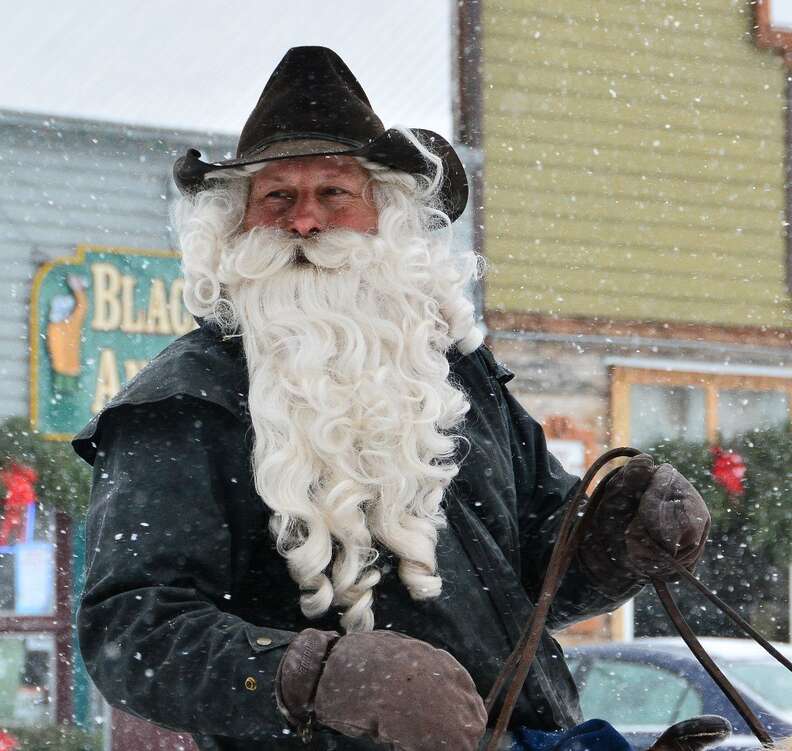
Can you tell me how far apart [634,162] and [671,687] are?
4605mm

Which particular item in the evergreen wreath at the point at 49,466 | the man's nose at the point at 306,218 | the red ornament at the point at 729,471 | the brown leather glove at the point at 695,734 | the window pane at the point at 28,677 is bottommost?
the window pane at the point at 28,677

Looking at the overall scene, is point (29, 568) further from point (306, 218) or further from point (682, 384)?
point (306, 218)

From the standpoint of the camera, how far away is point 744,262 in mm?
9234

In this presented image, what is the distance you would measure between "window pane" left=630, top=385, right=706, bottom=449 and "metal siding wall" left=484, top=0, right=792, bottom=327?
550 millimetres

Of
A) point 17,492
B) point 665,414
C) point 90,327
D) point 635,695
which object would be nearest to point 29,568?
point 17,492

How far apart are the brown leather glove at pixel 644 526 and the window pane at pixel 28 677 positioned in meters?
5.49

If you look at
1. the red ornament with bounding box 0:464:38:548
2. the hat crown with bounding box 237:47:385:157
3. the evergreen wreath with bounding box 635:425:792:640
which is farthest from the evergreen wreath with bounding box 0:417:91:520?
the hat crown with bounding box 237:47:385:157

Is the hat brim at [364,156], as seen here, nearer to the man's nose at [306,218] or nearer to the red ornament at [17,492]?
the man's nose at [306,218]

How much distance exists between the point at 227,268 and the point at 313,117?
35 cm

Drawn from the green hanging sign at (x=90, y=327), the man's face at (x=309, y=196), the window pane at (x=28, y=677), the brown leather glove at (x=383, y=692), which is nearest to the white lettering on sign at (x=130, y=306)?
the green hanging sign at (x=90, y=327)

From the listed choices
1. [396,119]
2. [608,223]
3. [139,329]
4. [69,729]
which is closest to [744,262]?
[608,223]

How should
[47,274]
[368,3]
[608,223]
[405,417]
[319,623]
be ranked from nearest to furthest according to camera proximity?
[319,623] → [405,417] → [47,274] → [608,223] → [368,3]

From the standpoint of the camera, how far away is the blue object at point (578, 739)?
1.94 m

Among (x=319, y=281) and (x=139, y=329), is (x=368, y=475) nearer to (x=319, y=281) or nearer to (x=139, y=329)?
(x=319, y=281)
